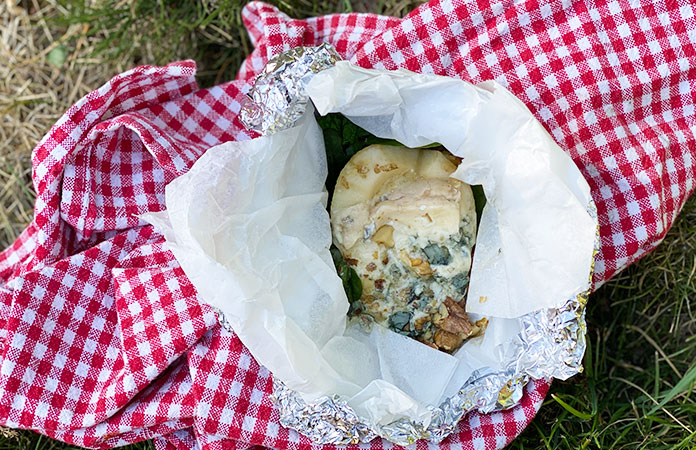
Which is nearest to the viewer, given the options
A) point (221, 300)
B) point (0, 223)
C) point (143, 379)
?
point (221, 300)

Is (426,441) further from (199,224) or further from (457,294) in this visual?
(199,224)

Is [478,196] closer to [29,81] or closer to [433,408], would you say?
[433,408]

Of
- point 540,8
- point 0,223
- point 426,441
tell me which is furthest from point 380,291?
point 0,223

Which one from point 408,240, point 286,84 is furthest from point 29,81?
point 408,240

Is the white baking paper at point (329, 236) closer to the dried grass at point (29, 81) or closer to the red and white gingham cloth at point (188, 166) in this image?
the red and white gingham cloth at point (188, 166)

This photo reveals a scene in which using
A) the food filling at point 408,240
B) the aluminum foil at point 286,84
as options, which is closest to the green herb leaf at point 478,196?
the food filling at point 408,240

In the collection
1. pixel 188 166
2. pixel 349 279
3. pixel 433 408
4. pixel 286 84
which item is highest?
pixel 286 84

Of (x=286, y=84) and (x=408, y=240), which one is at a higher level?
(x=286, y=84)
